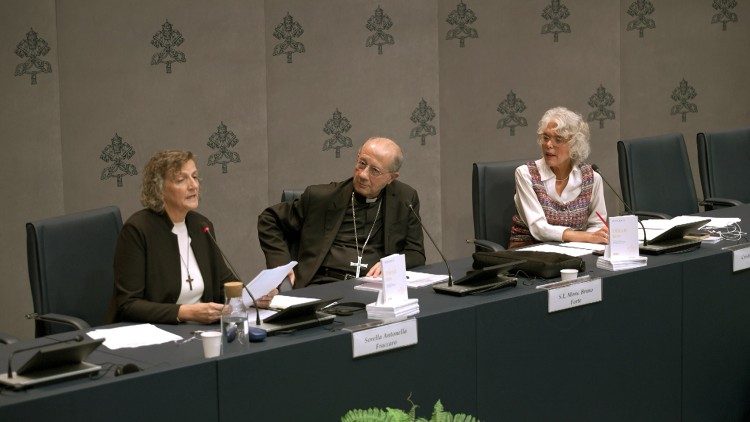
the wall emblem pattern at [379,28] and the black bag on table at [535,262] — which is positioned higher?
the wall emblem pattern at [379,28]

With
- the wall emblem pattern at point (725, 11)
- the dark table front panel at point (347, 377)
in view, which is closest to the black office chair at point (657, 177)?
the wall emblem pattern at point (725, 11)

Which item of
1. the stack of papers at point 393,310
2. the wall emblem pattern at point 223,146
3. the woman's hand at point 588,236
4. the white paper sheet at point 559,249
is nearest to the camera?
the stack of papers at point 393,310

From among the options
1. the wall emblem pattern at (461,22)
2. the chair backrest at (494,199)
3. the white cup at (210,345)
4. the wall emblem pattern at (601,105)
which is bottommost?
the white cup at (210,345)

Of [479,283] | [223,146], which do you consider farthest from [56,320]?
[223,146]

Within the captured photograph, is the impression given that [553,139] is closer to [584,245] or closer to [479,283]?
[584,245]

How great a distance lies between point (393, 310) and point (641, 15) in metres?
4.06

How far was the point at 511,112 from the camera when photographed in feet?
20.4

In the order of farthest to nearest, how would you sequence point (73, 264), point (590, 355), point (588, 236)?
point (588, 236), point (73, 264), point (590, 355)

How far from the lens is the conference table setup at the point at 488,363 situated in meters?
2.42

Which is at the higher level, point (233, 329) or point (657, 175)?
point (657, 175)

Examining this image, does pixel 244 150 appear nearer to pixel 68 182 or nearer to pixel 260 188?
pixel 260 188

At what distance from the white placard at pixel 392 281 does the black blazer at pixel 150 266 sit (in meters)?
0.62

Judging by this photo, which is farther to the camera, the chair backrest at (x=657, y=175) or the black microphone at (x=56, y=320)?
the chair backrest at (x=657, y=175)

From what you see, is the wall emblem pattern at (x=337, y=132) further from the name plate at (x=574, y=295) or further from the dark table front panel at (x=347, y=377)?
the dark table front panel at (x=347, y=377)
